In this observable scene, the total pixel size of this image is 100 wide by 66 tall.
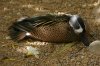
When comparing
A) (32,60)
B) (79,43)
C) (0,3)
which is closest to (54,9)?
(0,3)

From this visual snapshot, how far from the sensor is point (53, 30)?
4.52m

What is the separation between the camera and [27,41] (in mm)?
4629

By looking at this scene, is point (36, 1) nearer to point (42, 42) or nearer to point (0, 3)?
point (0, 3)

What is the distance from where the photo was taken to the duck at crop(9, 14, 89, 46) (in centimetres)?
451

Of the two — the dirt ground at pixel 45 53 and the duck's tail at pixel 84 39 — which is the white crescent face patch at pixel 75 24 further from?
the dirt ground at pixel 45 53

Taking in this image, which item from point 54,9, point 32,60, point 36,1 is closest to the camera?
point 32,60

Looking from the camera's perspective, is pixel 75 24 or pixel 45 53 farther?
pixel 75 24

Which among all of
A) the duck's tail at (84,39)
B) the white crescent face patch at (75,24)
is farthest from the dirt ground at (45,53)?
the white crescent face patch at (75,24)

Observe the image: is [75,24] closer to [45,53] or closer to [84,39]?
[84,39]

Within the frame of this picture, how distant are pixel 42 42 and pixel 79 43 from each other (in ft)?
1.69

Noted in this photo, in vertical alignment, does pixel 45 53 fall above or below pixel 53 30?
below

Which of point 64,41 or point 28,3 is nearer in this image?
point 64,41

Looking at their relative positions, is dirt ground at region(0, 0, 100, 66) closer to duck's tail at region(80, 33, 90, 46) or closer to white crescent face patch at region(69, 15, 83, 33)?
duck's tail at region(80, 33, 90, 46)

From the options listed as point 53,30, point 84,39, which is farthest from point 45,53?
point 84,39
